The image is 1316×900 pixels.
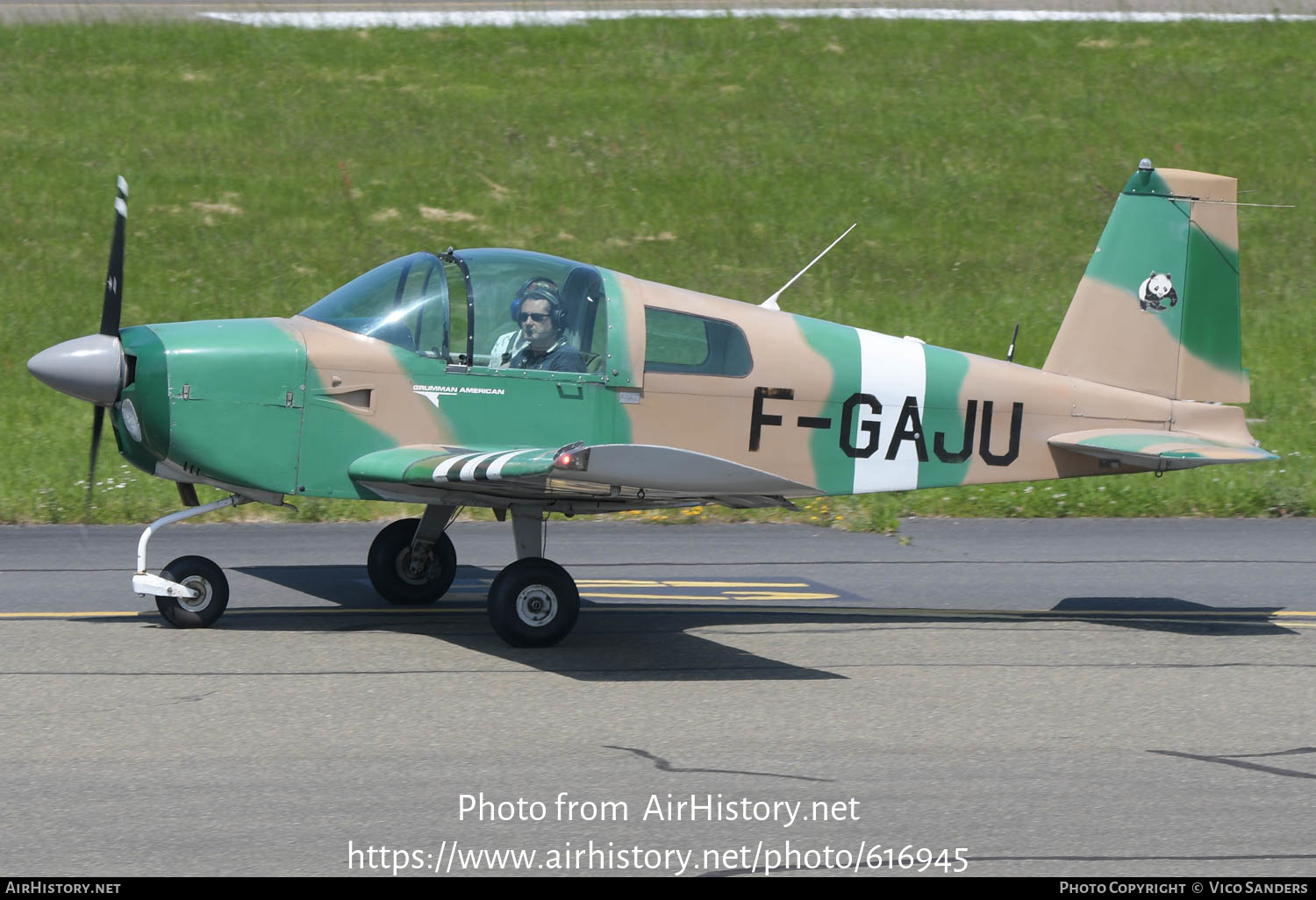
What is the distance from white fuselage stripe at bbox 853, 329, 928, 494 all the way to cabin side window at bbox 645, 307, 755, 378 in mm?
863

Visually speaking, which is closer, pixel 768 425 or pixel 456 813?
pixel 456 813

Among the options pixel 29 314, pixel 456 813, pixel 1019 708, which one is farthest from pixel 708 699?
pixel 29 314

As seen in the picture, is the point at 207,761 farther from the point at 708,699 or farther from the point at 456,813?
the point at 708,699

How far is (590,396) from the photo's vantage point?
8914 mm

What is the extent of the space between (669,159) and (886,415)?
13.2 metres

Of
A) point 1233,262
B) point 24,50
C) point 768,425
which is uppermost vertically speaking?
point 24,50

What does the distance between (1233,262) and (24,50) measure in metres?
20.4

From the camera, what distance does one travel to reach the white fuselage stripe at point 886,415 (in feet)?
31.3

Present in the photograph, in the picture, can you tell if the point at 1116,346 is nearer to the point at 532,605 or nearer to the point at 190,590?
the point at 532,605

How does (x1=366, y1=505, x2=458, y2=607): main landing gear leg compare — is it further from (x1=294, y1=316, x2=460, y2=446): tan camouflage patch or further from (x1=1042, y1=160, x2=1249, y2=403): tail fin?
(x1=1042, y1=160, x2=1249, y2=403): tail fin

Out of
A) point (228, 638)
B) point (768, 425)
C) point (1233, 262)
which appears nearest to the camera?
point (228, 638)

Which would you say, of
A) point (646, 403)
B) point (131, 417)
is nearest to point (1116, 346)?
point (646, 403)

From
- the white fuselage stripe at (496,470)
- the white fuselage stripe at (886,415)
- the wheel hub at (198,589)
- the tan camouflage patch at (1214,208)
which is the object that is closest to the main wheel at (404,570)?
the wheel hub at (198,589)

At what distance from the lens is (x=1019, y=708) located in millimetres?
7430
